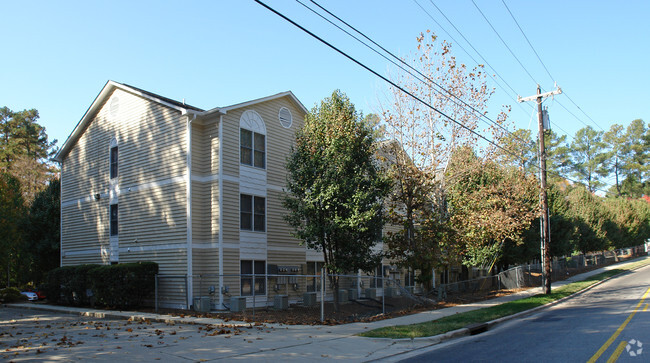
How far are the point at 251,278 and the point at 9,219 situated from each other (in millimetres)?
18495

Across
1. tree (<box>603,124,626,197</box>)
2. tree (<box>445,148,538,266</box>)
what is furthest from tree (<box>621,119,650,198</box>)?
tree (<box>445,148,538,266</box>)

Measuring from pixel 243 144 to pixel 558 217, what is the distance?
90.8ft

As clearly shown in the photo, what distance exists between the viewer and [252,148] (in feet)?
72.3

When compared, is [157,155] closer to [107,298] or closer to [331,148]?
[107,298]

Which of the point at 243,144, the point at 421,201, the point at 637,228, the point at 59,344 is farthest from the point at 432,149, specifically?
the point at 637,228

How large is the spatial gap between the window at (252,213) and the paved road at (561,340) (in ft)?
36.3

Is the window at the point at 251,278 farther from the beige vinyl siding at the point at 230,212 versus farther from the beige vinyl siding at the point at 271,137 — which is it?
the beige vinyl siding at the point at 271,137

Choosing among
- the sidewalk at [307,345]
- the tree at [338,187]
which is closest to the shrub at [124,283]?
the sidewalk at [307,345]

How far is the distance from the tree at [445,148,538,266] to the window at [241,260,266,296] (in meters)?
9.08

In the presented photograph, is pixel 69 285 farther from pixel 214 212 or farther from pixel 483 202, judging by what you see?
pixel 483 202

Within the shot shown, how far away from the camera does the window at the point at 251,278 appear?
20734mm

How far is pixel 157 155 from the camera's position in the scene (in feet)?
71.1

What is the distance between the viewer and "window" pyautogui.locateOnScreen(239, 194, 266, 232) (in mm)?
21281

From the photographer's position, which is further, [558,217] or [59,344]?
[558,217]
